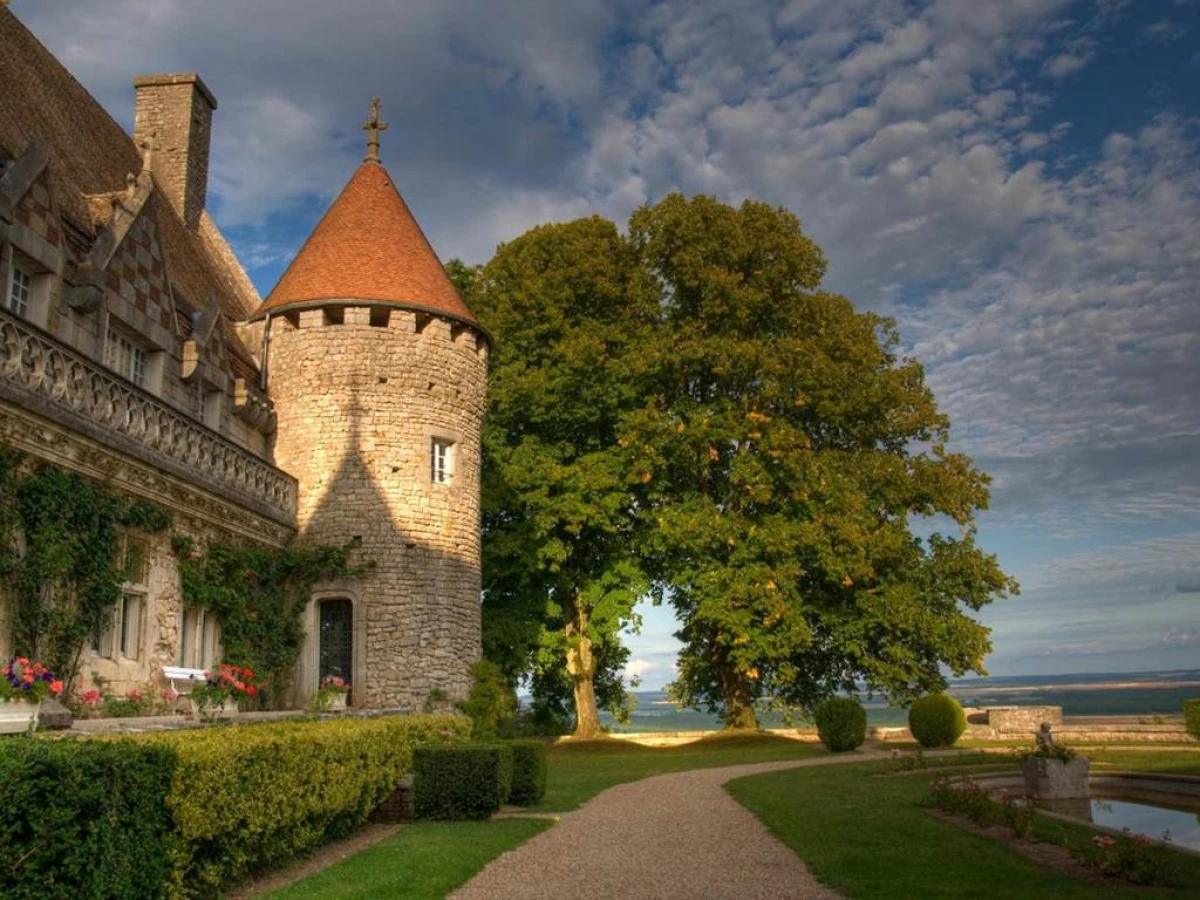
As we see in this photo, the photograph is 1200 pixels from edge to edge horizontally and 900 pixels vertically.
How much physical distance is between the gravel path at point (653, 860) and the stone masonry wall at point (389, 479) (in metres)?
4.85

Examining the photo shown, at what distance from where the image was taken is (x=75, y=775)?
5.83m

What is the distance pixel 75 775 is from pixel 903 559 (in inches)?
850

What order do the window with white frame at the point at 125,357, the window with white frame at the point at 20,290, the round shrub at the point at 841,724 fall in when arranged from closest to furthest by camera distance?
1. the window with white frame at the point at 20,290
2. the window with white frame at the point at 125,357
3. the round shrub at the point at 841,724

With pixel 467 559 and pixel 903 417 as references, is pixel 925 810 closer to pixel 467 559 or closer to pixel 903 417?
pixel 467 559

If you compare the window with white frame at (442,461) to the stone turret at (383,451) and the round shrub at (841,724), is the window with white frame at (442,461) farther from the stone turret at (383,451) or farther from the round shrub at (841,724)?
the round shrub at (841,724)

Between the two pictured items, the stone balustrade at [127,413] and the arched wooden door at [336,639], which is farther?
the arched wooden door at [336,639]

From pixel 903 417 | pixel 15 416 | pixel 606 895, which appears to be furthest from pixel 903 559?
pixel 15 416

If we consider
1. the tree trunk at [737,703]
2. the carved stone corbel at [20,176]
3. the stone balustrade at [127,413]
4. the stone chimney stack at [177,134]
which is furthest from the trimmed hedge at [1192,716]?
the stone chimney stack at [177,134]

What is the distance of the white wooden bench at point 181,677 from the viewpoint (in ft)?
40.7

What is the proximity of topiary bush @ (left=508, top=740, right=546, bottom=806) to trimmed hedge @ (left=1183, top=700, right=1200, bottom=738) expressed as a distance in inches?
558

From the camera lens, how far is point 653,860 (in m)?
10.0

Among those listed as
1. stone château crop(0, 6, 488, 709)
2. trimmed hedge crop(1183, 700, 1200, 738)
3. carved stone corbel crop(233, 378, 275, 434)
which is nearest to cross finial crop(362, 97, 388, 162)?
stone château crop(0, 6, 488, 709)

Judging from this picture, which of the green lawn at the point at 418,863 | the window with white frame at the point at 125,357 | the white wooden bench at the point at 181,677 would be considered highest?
the window with white frame at the point at 125,357

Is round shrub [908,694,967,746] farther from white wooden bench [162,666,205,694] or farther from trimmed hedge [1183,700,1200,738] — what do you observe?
white wooden bench [162,666,205,694]
